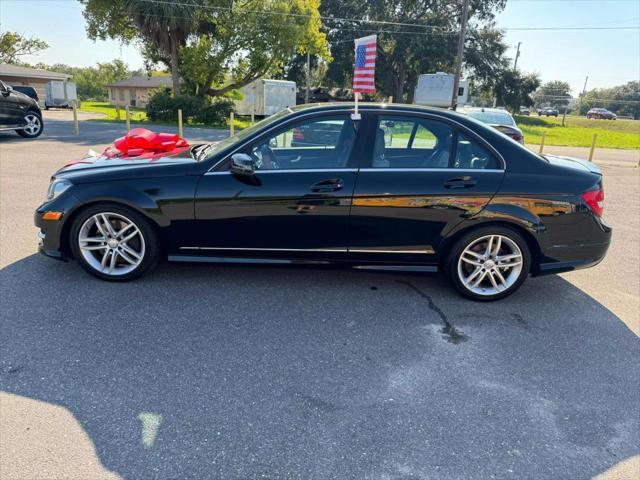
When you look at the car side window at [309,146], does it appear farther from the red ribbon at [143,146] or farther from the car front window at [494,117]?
the car front window at [494,117]

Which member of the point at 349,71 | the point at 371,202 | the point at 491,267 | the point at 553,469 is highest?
the point at 349,71

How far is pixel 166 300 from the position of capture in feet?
12.2

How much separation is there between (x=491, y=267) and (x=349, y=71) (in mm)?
43285

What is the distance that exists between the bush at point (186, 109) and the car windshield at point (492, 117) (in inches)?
655

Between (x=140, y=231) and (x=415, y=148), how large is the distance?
7.94 feet

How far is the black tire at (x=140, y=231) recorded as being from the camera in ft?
12.6

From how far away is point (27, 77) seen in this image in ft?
142

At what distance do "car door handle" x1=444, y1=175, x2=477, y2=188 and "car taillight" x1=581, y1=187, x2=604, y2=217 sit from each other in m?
0.95

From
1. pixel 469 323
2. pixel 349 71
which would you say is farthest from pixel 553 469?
pixel 349 71

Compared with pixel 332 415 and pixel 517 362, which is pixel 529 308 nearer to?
pixel 517 362

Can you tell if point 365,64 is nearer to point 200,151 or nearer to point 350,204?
point 200,151

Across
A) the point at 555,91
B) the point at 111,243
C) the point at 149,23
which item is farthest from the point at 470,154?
the point at 555,91

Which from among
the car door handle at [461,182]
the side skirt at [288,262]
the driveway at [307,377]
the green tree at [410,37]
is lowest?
the driveway at [307,377]

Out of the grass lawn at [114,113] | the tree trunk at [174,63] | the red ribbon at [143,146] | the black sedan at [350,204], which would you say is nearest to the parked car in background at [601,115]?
the grass lawn at [114,113]
